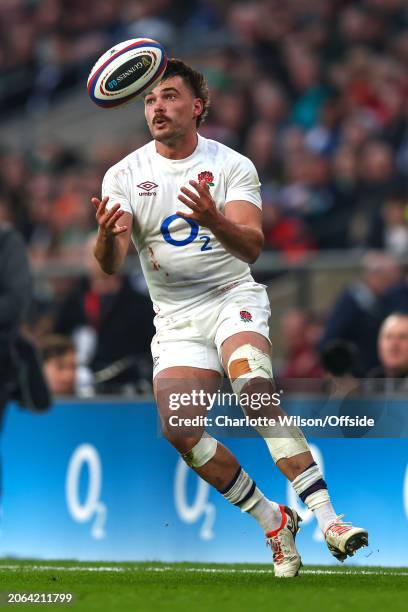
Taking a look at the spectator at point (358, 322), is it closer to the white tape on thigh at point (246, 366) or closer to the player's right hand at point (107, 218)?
the white tape on thigh at point (246, 366)

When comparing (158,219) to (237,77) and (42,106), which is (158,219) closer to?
(237,77)

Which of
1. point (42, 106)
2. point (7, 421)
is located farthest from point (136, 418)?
point (42, 106)

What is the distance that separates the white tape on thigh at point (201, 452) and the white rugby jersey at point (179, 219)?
77cm

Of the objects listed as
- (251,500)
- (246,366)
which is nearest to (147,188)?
(246,366)

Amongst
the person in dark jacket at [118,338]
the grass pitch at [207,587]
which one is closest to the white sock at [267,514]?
the grass pitch at [207,587]

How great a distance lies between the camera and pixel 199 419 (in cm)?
763

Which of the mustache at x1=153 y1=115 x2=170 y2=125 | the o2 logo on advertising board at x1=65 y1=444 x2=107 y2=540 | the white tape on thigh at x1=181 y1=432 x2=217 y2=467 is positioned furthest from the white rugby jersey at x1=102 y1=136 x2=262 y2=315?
the o2 logo on advertising board at x1=65 y1=444 x2=107 y2=540

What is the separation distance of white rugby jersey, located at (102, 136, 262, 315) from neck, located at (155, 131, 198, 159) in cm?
5

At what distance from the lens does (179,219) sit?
7785mm

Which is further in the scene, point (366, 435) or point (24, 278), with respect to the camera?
point (24, 278)

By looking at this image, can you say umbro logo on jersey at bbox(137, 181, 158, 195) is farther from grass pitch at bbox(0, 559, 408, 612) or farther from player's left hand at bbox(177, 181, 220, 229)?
grass pitch at bbox(0, 559, 408, 612)

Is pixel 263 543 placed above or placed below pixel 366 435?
below

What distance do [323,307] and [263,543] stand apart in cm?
346

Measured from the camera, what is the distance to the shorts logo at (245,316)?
7.67 meters
